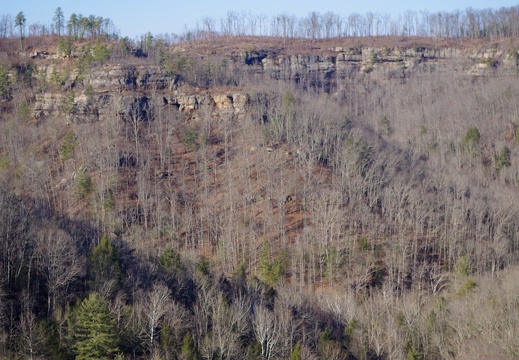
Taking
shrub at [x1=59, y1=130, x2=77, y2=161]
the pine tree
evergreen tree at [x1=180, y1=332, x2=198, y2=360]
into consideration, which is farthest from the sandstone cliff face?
evergreen tree at [x1=180, y1=332, x2=198, y2=360]

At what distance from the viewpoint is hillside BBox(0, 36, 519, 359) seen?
123ft

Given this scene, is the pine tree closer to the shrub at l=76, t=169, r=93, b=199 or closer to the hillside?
the hillside

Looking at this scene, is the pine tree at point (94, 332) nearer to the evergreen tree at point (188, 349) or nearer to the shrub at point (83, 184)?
the evergreen tree at point (188, 349)

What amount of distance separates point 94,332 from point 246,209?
120ft

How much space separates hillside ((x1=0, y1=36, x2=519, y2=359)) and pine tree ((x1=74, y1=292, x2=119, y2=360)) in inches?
11.6

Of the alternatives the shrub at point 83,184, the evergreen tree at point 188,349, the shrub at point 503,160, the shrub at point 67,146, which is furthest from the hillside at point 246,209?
the shrub at point 503,160

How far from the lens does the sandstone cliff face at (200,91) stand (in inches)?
3295

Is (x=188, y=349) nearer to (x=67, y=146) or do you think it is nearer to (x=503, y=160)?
(x=67, y=146)

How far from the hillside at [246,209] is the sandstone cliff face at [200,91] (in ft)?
1.09

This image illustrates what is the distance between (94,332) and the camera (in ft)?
105

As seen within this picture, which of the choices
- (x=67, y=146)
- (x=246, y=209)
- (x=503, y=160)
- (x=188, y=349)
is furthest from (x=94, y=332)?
(x=503, y=160)

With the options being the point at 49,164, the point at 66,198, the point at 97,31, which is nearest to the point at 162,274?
the point at 66,198

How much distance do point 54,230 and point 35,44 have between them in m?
73.9

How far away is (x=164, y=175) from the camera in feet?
243
